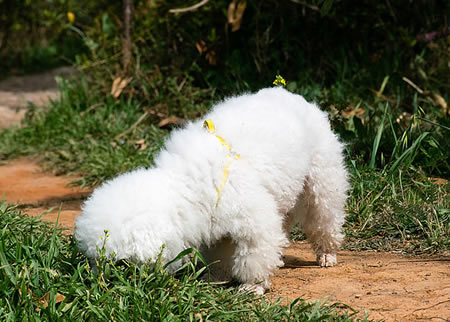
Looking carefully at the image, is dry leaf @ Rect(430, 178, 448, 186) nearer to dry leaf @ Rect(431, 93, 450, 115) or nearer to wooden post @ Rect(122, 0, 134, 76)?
dry leaf @ Rect(431, 93, 450, 115)

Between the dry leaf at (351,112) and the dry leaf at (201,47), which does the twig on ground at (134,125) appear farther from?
the dry leaf at (351,112)

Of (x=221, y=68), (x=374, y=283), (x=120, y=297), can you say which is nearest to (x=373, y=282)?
(x=374, y=283)

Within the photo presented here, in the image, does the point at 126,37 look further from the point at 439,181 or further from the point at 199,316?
the point at 199,316

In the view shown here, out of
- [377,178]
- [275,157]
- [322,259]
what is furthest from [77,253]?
[377,178]

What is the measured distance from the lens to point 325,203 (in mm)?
3811

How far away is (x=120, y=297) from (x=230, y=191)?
0.74 m

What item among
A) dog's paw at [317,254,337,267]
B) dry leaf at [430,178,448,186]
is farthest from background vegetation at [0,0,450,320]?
dog's paw at [317,254,337,267]

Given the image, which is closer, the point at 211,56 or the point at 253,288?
the point at 253,288

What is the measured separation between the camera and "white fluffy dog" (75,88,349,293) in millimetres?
2729

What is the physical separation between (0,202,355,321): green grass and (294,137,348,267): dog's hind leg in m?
0.75

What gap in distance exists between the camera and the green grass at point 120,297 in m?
2.83

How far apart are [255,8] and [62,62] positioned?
651cm

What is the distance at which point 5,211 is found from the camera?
4141mm

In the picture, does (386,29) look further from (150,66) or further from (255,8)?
(150,66)
